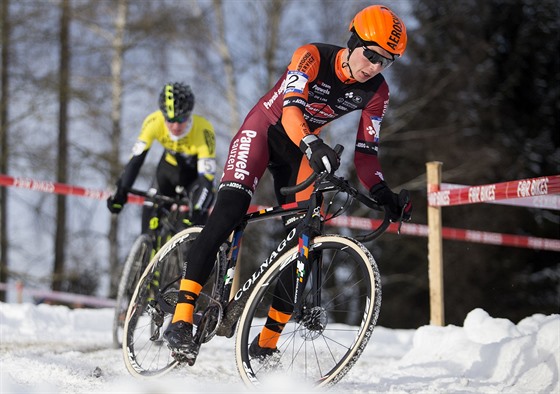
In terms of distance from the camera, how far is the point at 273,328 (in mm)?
5109

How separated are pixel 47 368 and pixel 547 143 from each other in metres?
23.0

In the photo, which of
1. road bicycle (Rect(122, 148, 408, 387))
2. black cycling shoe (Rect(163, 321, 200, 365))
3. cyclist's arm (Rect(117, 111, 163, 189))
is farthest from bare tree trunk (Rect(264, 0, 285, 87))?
black cycling shoe (Rect(163, 321, 200, 365))

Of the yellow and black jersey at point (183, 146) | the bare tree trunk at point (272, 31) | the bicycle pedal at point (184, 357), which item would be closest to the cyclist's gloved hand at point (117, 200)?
the yellow and black jersey at point (183, 146)

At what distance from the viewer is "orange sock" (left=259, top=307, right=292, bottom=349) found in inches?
199

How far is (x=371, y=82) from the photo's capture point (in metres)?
5.27

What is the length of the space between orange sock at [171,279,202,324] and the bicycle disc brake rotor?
0.67 meters

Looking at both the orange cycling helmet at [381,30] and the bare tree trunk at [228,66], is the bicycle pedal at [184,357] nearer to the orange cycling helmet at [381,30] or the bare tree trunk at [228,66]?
the orange cycling helmet at [381,30]

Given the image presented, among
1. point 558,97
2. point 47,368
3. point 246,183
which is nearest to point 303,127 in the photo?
point 246,183

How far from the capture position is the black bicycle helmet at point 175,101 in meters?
7.44

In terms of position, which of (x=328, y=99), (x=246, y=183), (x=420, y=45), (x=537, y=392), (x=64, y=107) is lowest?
(x=537, y=392)

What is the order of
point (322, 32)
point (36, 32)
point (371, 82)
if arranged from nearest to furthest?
point (371, 82)
point (36, 32)
point (322, 32)

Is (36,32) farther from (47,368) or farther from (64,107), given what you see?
(47,368)

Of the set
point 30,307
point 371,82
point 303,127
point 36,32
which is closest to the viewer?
point 303,127

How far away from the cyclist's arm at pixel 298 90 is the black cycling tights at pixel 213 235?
0.54m
